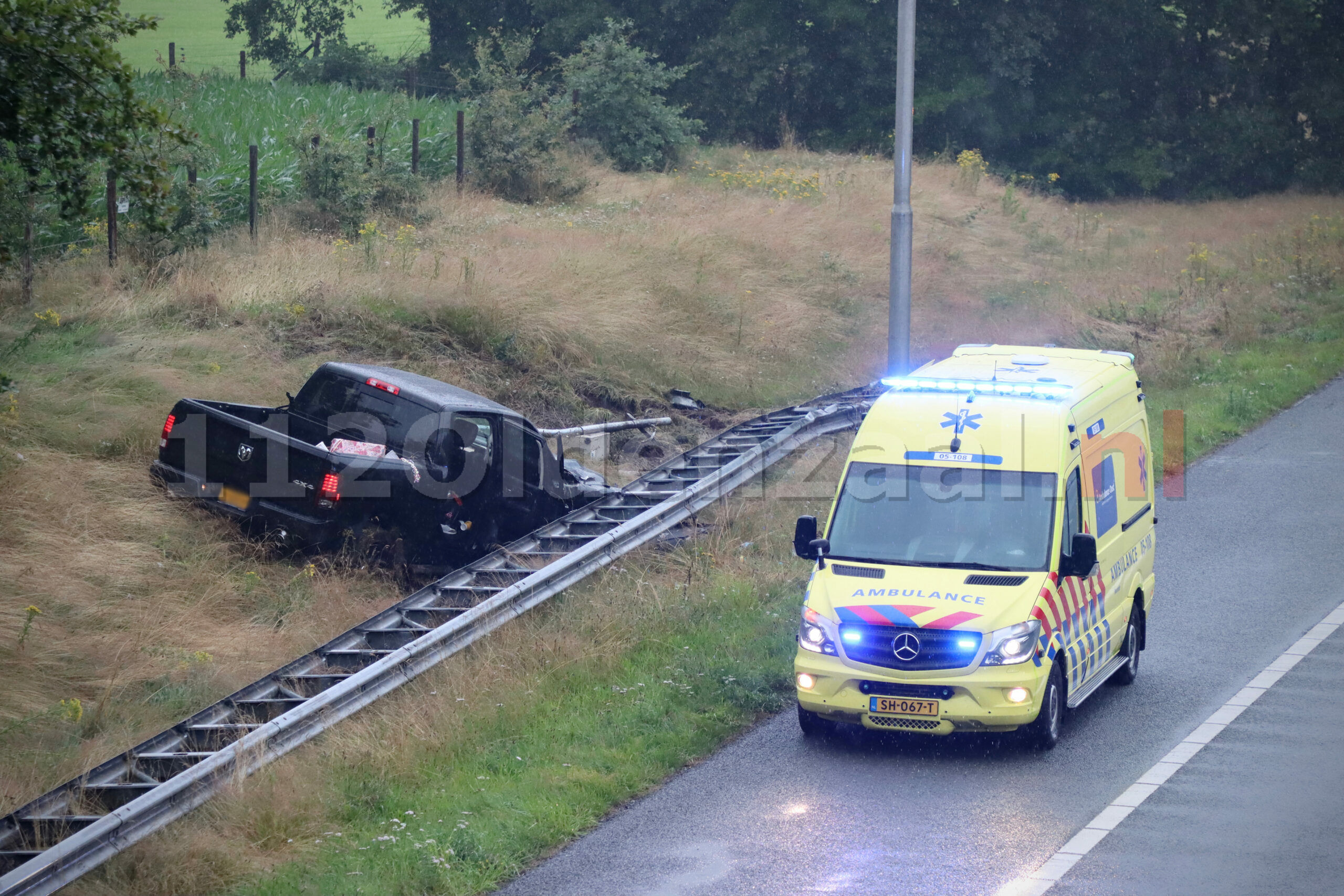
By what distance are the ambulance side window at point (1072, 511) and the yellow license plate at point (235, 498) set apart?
6751mm

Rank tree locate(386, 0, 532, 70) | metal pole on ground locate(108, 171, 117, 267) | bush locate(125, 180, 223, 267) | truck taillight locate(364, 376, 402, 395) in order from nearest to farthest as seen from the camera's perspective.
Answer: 1. truck taillight locate(364, 376, 402, 395)
2. metal pole on ground locate(108, 171, 117, 267)
3. bush locate(125, 180, 223, 267)
4. tree locate(386, 0, 532, 70)

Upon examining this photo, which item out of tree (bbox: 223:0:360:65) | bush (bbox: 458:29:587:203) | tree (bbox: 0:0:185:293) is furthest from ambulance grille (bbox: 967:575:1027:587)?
tree (bbox: 223:0:360:65)

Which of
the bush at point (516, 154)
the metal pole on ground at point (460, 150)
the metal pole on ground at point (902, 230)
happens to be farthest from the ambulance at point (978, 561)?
the bush at point (516, 154)

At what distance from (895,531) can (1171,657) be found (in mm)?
3304

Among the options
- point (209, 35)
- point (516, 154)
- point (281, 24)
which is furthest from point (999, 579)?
point (209, 35)

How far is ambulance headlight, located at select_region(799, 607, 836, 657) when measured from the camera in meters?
9.35

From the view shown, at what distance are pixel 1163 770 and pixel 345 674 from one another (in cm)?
560

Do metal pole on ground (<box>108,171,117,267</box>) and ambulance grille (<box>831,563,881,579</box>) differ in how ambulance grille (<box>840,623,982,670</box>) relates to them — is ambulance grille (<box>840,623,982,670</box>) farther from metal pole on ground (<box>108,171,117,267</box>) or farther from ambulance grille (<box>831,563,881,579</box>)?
metal pole on ground (<box>108,171,117,267</box>)

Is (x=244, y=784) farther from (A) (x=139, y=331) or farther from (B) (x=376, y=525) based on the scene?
(A) (x=139, y=331)

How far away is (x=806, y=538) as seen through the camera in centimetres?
1007

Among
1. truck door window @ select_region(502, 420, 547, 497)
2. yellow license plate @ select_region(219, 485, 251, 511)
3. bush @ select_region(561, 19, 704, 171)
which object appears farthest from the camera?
bush @ select_region(561, 19, 704, 171)

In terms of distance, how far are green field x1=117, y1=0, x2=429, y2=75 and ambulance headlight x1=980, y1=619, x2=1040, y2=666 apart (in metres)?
40.2

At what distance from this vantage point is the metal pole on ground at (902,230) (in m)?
15.4

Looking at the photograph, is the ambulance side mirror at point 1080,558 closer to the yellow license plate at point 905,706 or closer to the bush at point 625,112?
the yellow license plate at point 905,706
